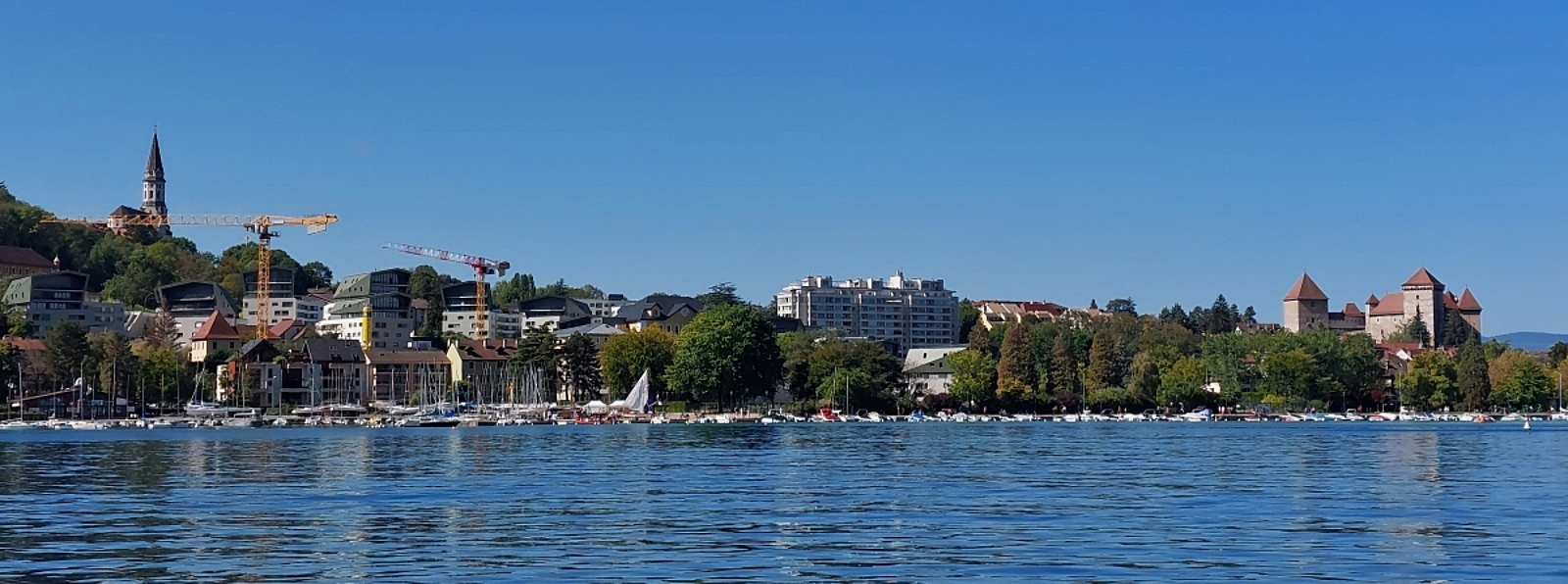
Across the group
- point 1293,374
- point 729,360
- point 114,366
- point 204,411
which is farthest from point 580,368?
point 1293,374

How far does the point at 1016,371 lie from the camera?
14412 cm

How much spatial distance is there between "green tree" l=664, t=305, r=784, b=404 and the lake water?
62694mm

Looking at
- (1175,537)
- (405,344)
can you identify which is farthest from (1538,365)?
Result: (1175,537)

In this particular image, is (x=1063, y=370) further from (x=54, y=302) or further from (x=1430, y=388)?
(x=54, y=302)


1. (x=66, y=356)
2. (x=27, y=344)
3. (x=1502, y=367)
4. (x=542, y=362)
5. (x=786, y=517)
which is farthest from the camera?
(x=1502, y=367)

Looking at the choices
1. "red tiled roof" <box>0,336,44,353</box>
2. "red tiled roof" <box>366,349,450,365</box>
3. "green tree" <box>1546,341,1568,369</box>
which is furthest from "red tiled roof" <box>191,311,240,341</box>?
"green tree" <box>1546,341,1568,369</box>

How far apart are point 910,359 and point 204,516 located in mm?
150742

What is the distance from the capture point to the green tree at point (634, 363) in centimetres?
13362

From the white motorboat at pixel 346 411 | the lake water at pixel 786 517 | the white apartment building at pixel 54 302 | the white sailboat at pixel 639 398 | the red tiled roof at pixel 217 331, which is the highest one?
→ the white apartment building at pixel 54 302

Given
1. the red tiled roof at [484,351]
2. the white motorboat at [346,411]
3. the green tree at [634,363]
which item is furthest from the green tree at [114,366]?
the green tree at [634,363]

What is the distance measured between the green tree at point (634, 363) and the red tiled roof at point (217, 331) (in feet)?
151

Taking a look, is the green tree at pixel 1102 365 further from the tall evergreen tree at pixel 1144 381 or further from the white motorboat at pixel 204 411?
the white motorboat at pixel 204 411

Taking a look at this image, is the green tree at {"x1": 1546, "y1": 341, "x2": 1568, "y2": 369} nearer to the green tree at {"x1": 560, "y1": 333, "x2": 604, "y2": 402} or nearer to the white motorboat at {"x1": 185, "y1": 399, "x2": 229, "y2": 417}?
the green tree at {"x1": 560, "y1": 333, "x2": 604, "y2": 402}

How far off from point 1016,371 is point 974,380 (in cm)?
481
